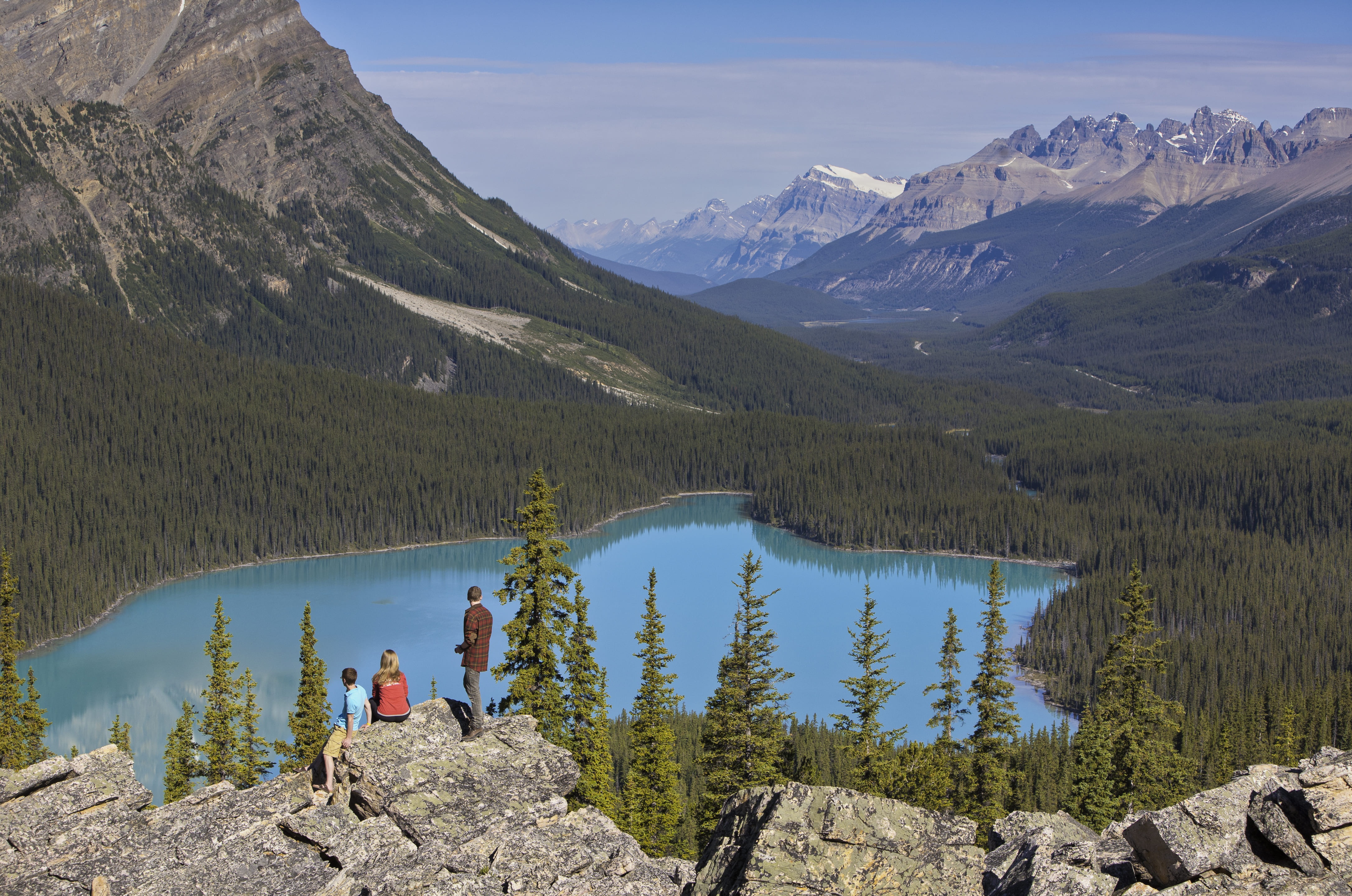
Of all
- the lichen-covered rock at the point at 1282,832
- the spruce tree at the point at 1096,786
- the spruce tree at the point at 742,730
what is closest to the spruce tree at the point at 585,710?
the spruce tree at the point at 742,730

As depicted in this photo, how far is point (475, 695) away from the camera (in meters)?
27.9

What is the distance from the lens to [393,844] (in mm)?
22500

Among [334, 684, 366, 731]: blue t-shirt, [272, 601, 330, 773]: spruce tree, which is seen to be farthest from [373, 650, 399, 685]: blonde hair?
[272, 601, 330, 773]: spruce tree

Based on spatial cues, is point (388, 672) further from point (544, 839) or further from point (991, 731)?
point (991, 731)

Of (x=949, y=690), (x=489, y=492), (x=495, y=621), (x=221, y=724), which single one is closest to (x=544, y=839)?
(x=949, y=690)

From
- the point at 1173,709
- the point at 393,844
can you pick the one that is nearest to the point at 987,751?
the point at 1173,709

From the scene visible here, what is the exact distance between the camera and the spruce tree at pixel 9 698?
163 feet

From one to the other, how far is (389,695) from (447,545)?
12995cm

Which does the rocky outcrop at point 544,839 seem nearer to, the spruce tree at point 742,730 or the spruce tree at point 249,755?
the spruce tree at point 742,730

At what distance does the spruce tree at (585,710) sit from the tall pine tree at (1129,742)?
20025mm

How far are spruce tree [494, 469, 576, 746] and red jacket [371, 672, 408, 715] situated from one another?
914 cm

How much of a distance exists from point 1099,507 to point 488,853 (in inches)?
6073

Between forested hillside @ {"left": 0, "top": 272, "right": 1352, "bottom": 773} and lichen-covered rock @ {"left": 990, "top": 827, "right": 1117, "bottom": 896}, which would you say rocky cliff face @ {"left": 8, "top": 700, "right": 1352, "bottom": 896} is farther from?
forested hillside @ {"left": 0, "top": 272, "right": 1352, "bottom": 773}

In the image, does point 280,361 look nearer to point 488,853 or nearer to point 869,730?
point 869,730
